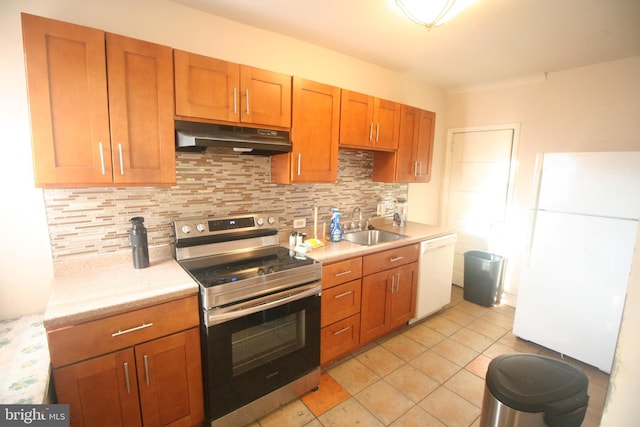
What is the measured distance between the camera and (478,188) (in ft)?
11.5

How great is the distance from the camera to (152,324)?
1401mm

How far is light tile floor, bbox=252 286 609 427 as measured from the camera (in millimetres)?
1810

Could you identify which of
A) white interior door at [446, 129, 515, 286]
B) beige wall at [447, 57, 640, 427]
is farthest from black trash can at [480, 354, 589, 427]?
white interior door at [446, 129, 515, 286]

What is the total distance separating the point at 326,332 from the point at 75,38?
2.16 m

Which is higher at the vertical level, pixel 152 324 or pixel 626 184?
pixel 626 184

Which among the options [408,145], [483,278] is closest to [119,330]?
[408,145]

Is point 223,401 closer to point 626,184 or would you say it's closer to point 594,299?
point 594,299

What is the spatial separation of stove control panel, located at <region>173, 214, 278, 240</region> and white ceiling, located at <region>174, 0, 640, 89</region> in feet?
4.48

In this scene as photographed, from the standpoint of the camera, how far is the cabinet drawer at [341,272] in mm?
2025

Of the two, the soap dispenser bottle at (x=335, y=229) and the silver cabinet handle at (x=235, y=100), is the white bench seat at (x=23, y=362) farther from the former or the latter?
the soap dispenser bottle at (x=335, y=229)

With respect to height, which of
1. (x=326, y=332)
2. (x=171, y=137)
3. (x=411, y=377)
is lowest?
(x=411, y=377)

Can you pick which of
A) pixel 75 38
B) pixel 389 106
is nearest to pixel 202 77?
pixel 75 38

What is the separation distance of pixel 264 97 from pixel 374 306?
1774mm

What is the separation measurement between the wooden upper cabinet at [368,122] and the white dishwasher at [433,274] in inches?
39.4
